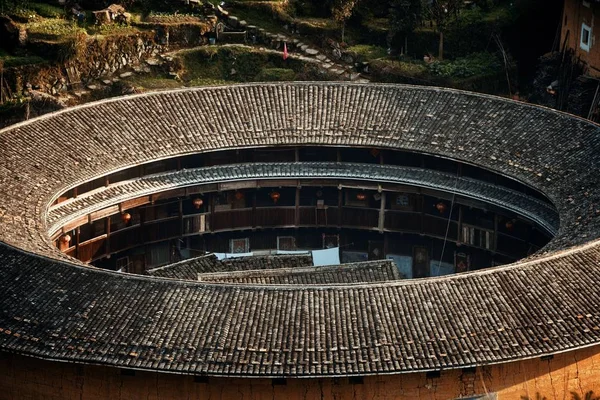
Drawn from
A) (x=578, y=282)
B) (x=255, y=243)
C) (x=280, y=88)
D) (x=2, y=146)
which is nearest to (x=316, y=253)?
(x=255, y=243)

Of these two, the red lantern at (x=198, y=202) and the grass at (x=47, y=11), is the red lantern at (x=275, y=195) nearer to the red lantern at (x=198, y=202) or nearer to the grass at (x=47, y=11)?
the red lantern at (x=198, y=202)

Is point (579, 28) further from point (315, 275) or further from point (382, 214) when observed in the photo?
point (315, 275)

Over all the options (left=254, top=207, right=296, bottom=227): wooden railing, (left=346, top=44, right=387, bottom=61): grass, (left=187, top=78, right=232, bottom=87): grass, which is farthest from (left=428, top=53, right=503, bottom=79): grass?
(left=254, top=207, right=296, bottom=227): wooden railing

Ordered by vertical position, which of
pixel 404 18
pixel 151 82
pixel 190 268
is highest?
pixel 404 18

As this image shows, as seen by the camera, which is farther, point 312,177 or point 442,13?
point 442,13

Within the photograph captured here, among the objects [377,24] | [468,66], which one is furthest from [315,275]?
[377,24]

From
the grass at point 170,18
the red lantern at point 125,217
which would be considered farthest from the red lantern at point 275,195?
the grass at point 170,18
